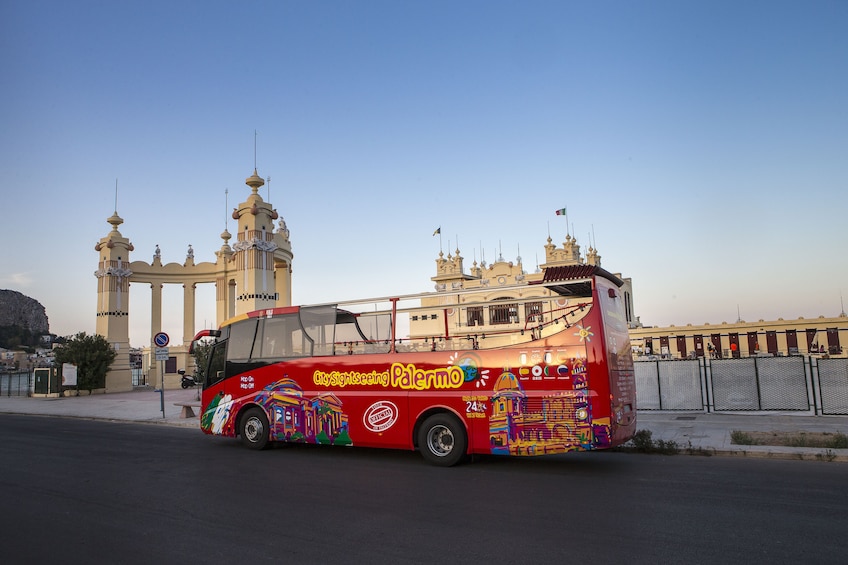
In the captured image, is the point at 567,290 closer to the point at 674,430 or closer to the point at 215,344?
the point at 674,430

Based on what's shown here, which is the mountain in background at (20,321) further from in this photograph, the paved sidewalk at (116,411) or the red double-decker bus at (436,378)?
the red double-decker bus at (436,378)

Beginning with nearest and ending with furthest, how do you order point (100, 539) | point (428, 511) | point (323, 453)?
point (100, 539) < point (428, 511) < point (323, 453)

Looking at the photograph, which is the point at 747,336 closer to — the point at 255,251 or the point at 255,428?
the point at 255,251

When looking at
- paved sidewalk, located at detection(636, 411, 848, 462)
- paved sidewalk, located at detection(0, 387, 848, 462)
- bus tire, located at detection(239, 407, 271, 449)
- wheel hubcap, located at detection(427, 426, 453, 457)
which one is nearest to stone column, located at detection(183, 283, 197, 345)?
paved sidewalk, located at detection(0, 387, 848, 462)

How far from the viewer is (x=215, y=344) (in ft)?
50.6

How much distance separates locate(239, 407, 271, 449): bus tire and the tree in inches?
1193

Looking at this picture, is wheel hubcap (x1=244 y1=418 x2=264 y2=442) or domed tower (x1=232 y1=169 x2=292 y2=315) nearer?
wheel hubcap (x1=244 y1=418 x2=264 y2=442)

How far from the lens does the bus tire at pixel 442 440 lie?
11230 millimetres

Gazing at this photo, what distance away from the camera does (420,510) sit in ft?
25.2

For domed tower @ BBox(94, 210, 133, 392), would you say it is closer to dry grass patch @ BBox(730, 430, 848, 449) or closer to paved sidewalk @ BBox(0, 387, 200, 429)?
paved sidewalk @ BBox(0, 387, 200, 429)

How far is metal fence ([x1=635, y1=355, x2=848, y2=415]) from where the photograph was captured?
56.0 feet

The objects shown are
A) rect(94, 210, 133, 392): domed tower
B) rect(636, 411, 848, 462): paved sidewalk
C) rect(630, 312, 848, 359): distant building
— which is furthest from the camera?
rect(630, 312, 848, 359): distant building

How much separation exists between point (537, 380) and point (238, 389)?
777cm

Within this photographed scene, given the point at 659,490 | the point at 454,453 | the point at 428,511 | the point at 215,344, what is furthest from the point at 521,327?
the point at 215,344
